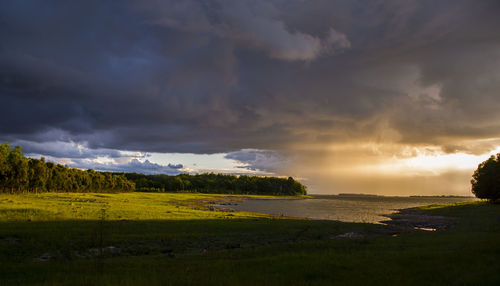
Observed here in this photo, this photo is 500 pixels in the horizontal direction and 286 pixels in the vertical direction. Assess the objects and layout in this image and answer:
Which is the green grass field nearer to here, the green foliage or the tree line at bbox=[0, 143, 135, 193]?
the green foliage

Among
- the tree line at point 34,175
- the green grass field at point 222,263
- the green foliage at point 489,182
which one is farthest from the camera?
the tree line at point 34,175

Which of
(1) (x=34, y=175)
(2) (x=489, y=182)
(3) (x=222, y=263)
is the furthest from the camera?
(1) (x=34, y=175)

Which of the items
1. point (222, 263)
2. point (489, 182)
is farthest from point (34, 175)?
point (489, 182)

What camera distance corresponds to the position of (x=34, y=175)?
128500 mm

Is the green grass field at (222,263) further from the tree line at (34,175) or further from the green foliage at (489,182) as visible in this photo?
the tree line at (34,175)

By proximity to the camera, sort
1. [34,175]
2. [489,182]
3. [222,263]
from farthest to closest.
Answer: [34,175], [489,182], [222,263]

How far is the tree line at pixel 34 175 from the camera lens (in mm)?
114688

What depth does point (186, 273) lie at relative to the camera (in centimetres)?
1647

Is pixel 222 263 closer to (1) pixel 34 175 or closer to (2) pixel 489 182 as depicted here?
(2) pixel 489 182

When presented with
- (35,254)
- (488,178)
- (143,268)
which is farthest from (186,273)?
(488,178)

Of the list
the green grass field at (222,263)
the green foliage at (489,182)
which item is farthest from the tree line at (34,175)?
the green foliage at (489,182)

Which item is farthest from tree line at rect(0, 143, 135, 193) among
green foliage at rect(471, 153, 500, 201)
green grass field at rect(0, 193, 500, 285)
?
green foliage at rect(471, 153, 500, 201)

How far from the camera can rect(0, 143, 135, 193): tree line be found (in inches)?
4515

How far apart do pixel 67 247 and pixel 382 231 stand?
41.2 metres
